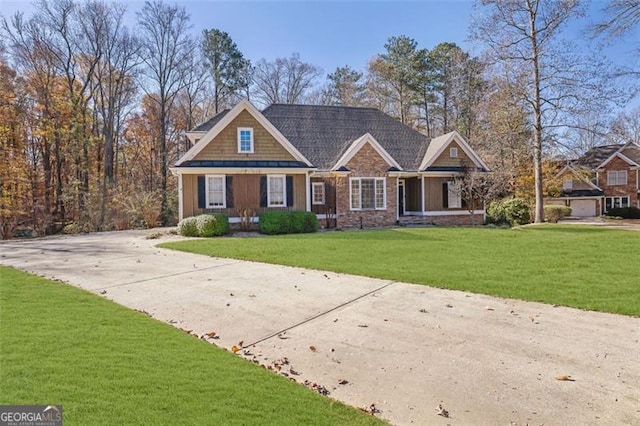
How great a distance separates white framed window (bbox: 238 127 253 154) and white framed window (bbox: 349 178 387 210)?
17.7 feet

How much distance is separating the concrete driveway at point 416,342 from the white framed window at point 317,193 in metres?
13.1

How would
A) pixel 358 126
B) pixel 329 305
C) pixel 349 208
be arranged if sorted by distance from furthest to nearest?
pixel 358 126 < pixel 349 208 < pixel 329 305

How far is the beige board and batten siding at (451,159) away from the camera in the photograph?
76.8ft

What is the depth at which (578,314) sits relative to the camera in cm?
569

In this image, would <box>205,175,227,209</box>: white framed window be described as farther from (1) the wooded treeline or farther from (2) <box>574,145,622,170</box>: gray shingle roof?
(2) <box>574,145,622,170</box>: gray shingle roof

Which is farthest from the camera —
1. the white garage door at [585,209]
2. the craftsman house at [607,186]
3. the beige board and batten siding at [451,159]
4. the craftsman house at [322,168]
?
the white garage door at [585,209]

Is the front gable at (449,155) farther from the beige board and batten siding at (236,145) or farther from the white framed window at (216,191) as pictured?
the white framed window at (216,191)

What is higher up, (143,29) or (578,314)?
(143,29)

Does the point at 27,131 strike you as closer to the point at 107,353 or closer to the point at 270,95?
the point at 270,95

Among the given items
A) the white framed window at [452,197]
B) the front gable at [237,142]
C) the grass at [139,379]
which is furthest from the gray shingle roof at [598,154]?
the grass at [139,379]

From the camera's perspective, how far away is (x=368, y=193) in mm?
21484


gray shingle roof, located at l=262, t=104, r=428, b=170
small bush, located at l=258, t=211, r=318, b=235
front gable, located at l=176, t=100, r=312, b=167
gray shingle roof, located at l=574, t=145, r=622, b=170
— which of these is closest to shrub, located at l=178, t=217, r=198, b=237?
small bush, located at l=258, t=211, r=318, b=235

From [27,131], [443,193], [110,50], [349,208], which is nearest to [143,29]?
[110,50]

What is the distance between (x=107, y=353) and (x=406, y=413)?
301 centimetres
